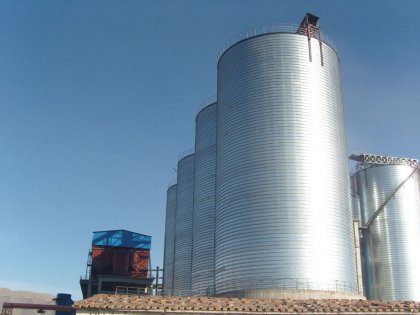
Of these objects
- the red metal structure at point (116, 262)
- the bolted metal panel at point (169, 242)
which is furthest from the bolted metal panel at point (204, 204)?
the bolted metal panel at point (169, 242)

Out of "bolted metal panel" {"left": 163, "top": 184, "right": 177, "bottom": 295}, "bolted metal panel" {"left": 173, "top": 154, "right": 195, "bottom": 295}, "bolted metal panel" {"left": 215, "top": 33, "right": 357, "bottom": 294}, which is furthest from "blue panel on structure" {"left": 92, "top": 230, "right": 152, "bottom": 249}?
"bolted metal panel" {"left": 215, "top": 33, "right": 357, "bottom": 294}

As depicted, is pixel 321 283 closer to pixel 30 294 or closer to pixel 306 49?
pixel 306 49

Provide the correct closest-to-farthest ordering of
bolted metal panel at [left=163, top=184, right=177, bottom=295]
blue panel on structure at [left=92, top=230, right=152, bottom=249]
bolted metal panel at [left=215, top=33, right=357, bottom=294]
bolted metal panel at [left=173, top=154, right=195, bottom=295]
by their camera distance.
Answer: bolted metal panel at [left=215, top=33, right=357, bottom=294] < bolted metal panel at [left=173, top=154, right=195, bottom=295] < blue panel on structure at [left=92, top=230, right=152, bottom=249] < bolted metal panel at [left=163, top=184, right=177, bottom=295]

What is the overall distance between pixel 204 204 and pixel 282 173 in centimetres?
1634

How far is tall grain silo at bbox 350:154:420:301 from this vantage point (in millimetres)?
59219

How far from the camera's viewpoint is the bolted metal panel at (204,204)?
50500 millimetres

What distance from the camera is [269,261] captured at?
36.4 meters

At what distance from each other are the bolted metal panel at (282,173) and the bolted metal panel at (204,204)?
8549mm

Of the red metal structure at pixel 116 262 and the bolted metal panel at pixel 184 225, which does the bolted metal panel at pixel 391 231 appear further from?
the red metal structure at pixel 116 262

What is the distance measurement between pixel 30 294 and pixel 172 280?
80.1 m

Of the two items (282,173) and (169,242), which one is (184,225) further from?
(282,173)

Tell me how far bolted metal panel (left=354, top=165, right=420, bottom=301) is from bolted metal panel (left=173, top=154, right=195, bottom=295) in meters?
23.0

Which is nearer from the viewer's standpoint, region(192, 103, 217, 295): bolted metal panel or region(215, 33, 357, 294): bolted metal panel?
region(215, 33, 357, 294): bolted metal panel

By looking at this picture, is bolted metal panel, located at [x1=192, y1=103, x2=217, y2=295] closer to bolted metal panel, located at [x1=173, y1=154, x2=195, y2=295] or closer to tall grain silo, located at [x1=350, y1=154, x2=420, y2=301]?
bolted metal panel, located at [x1=173, y1=154, x2=195, y2=295]
